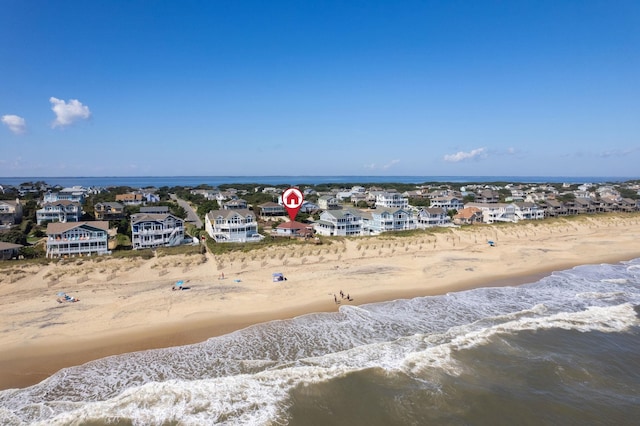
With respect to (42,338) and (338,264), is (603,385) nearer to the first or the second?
(338,264)

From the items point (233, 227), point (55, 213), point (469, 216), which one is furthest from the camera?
point (469, 216)

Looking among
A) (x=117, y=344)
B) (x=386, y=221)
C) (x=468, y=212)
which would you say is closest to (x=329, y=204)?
(x=386, y=221)

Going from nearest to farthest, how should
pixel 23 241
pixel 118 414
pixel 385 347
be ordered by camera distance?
pixel 118 414 < pixel 385 347 < pixel 23 241

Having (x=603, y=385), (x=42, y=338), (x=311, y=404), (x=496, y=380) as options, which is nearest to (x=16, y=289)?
(x=42, y=338)

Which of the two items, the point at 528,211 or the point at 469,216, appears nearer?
the point at 469,216

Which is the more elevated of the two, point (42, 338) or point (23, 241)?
point (23, 241)

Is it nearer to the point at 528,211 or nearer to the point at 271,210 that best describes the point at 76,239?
the point at 271,210
